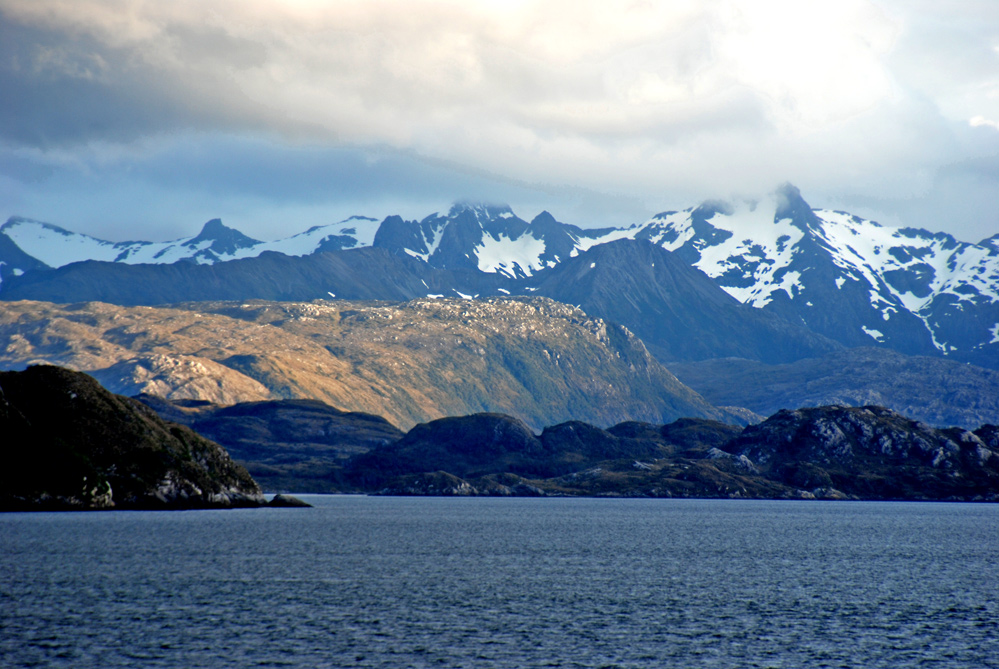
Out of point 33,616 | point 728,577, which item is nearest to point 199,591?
point 33,616

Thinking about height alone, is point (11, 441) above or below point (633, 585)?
above

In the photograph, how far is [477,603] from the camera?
3302 inches

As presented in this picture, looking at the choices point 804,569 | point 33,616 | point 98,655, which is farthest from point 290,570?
point 804,569

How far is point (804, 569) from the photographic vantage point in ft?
389

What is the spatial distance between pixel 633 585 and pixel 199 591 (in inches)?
1702

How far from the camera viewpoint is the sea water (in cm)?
6191

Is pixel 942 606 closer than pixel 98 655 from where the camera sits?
No

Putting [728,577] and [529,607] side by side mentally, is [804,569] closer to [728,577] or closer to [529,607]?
[728,577]

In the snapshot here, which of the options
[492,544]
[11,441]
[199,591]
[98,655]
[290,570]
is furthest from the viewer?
[11,441]

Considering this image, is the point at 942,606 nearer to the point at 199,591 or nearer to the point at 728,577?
the point at 728,577

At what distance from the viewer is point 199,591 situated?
88250 mm

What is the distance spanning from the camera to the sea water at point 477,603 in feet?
203

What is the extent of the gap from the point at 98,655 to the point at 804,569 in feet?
286

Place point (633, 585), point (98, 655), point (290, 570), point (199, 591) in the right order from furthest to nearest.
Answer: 1. point (290, 570)
2. point (633, 585)
3. point (199, 591)
4. point (98, 655)
